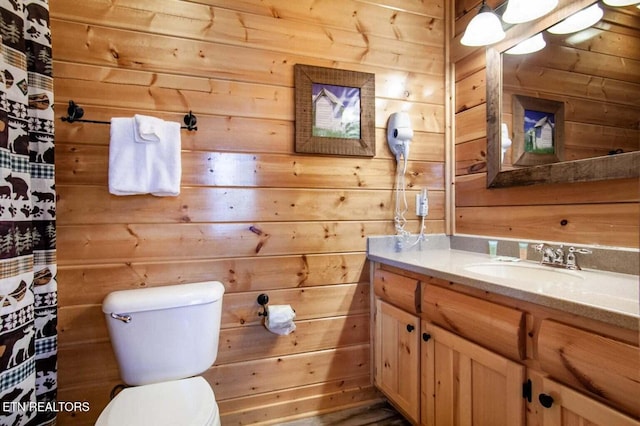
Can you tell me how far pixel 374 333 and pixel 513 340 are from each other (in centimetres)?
90

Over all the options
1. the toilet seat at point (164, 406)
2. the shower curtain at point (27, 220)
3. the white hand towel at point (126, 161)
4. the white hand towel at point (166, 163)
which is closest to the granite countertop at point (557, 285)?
the toilet seat at point (164, 406)

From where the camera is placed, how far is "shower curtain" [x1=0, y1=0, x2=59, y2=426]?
1097mm

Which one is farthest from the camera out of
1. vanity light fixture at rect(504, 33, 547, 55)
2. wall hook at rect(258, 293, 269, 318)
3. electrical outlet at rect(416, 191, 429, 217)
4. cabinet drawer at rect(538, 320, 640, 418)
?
electrical outlet at rect(416, 191, 429, 217)

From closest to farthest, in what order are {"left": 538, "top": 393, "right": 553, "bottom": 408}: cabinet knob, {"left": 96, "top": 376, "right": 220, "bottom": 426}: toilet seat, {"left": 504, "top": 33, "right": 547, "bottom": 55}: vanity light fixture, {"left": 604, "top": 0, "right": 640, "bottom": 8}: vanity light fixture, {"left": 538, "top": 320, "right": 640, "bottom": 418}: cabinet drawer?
{"left": 538, "top": 320, "right": 640, "bottom": 418}: cabinet drawer, {"left": 538, "top": 393, "right": 553, "bottom": 408}: cabinet knob, {"left": 96, "top": 376, "right": 220, "bottom": 426}: toilet seat, {"left": 604, "top": 0, "right": 640, "bottom": 8}: vanity light fixture, {"left": 504, "top": 33, "right": 547, "bottom": 55}: vanity light fixture

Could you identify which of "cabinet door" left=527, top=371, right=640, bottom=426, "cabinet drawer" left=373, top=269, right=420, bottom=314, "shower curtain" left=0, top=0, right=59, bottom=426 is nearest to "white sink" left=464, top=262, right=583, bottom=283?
"cabinet drawer" left=373, top=269, right=420, bottom=314

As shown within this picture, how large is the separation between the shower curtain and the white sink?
1.65 m

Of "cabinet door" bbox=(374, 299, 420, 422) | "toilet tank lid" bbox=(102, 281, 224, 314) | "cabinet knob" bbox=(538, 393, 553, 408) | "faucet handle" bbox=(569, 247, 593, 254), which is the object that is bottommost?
"cabinet door" bbox=(374, 299, 420, 422)

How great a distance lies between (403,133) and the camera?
5.85 feet

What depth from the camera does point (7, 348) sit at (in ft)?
3.59

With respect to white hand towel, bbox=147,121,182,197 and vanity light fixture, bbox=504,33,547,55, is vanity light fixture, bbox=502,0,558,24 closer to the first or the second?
vanity light fixture, bbox=504,33,547,55

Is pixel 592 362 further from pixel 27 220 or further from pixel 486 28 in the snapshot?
pixel 27 220

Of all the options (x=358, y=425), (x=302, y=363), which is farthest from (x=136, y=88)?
(x=358, y=425)

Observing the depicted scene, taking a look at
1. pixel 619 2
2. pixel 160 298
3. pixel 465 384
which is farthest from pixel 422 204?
pixel 160 298

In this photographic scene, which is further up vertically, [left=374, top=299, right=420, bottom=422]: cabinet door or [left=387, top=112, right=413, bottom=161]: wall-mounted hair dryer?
[left=387, top=112, right=413, bottom=161]: wall-mounted hair dryer
